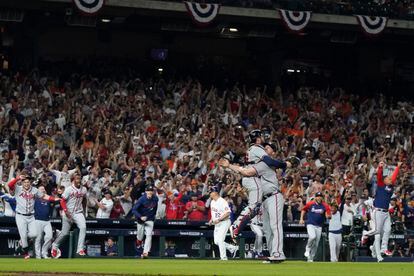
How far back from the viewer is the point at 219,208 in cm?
2642

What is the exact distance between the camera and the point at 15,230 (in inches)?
1081

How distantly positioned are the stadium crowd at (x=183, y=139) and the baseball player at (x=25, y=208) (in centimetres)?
52

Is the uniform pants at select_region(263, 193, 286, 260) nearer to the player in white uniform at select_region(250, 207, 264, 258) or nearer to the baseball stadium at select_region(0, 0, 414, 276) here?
the baseball stadium at select_region(0, 0, 414, 276)

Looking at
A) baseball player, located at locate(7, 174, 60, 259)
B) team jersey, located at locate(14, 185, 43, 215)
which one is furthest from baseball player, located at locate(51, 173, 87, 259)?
team jersey, located at locate(14, 185, 43, 215)

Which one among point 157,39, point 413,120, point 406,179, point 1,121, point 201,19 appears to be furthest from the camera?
point 157,39

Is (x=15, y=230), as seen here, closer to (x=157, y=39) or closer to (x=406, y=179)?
(x=406, y=179)

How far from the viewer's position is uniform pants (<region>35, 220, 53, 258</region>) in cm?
2584

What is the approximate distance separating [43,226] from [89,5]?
1128 cm

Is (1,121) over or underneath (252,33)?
underneath

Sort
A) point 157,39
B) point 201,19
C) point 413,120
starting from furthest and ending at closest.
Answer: point 157,39 < point 413,120 < point 201,19

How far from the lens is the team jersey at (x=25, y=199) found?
25.3 metres

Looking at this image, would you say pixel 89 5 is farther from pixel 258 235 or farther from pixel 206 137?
pixel 258 235

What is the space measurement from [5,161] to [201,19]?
11.3 metres

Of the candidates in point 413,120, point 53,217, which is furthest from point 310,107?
point 53,217
